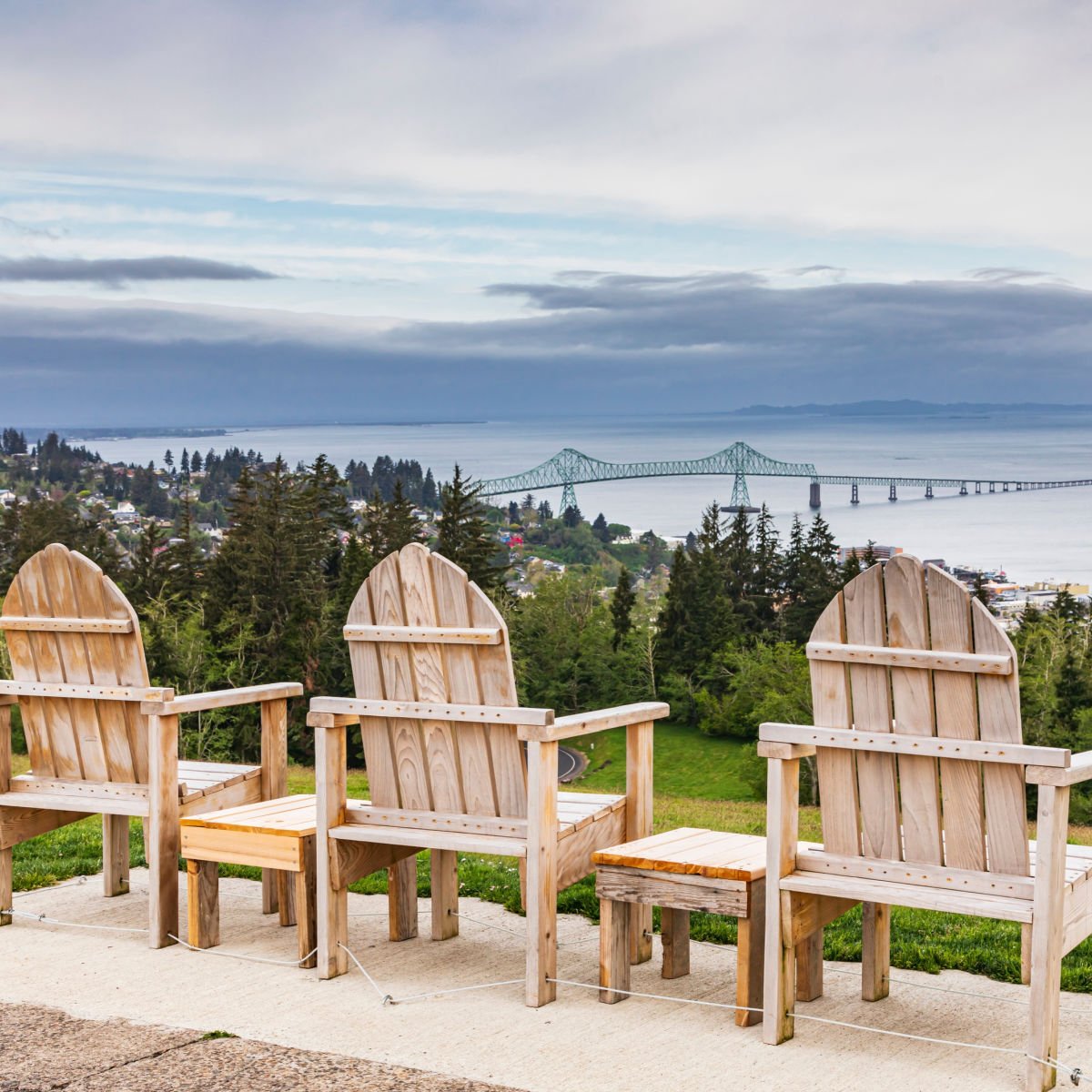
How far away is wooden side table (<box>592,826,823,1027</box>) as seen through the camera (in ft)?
13.7

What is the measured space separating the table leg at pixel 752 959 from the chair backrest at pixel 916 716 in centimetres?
30

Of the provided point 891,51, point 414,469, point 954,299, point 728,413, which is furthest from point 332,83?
point 954,299

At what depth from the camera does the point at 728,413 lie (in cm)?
17362

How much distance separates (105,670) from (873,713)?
9.54 feet

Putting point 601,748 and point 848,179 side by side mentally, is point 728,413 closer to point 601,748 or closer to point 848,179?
point 848,179

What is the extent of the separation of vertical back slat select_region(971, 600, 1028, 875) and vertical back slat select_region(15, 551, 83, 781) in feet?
11.2

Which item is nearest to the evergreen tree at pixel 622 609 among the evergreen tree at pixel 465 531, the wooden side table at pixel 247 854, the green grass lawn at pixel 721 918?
the evergreen tree at pixel 465 531

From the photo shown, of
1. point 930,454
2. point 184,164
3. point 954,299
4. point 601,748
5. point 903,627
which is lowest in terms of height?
point 601,748

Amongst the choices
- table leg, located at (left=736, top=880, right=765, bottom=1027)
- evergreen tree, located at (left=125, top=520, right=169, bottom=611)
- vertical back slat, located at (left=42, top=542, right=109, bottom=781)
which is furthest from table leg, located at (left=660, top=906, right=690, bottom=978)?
evergreen tree, located at (left=125, top=520, right=169, bottom=611)

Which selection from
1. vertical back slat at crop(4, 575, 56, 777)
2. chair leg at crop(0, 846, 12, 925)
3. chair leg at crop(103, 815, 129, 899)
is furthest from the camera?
chair leg at crop(103, 815, 129, 899)

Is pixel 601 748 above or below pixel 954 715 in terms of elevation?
below

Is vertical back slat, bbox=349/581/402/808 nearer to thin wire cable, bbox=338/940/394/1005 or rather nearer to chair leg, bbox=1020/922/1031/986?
thin wire cable, bbox=338/940/394/1005

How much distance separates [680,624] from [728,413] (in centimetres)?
11263

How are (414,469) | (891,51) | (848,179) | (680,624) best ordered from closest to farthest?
(680,624) → (414,469) → (891,51) → (848,179)
